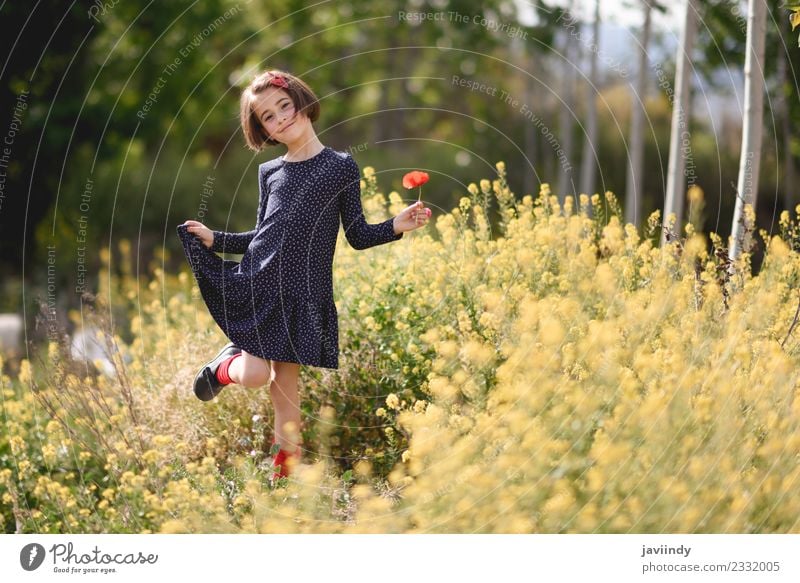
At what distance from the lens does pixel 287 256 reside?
3350mm

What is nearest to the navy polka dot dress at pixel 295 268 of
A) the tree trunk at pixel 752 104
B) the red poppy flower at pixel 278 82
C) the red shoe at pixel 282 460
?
the red poppy flower at pixel 278 82

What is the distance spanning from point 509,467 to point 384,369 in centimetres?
104

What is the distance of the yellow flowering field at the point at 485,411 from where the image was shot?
116 inches

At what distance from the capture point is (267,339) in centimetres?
333

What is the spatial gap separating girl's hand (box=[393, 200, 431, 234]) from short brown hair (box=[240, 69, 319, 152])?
0.52 meters

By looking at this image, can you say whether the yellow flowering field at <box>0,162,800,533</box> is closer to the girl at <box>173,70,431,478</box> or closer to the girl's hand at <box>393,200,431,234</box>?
the girl at <box>173,70,431,478</box>

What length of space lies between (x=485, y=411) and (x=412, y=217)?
0.72 m

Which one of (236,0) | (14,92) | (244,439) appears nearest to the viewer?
(244,439)

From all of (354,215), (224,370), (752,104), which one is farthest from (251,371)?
(752,104)

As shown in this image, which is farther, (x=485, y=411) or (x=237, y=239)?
(x=237, y=239)

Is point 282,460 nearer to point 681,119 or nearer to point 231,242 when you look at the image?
point 231,242

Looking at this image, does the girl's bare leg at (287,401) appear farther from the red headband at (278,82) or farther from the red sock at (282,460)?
the red headband at (278,82)
